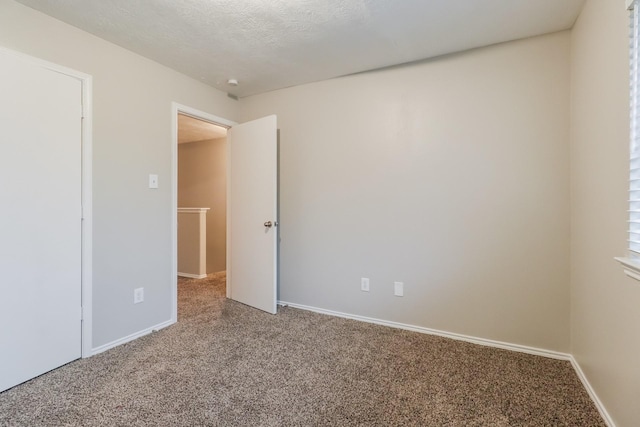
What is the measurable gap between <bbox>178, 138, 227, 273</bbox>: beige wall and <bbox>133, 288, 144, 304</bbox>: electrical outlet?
239cm

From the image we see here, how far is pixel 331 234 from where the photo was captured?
9.46 ft

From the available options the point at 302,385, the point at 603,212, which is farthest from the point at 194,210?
the point at 603,212

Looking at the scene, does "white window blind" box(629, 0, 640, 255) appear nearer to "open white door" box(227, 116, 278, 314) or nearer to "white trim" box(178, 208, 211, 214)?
"open white door" box(227, 116, 278, 314)

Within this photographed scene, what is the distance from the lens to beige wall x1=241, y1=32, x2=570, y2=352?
2.08 meters

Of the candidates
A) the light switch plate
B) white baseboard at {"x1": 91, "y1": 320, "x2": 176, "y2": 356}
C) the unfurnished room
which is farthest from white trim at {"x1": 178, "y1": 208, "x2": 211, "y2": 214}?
white baseboard at {"x1": 91, "y1": 320, "x2": 176, "y2": 356}

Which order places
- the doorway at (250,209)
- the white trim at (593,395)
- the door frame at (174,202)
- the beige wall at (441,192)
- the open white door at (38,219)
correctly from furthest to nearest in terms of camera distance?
the doorway at (250,209) < the door frame at (174,202) < the beige wall at (441,192) < the open white door at (38,219) < the white trim at (593,395)

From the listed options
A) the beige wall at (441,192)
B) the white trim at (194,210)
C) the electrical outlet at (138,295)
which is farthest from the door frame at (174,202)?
the white trim at (194,210)

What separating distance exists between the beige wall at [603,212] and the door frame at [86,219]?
9.80 feet

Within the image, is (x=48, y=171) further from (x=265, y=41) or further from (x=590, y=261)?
(x=590, y=261)

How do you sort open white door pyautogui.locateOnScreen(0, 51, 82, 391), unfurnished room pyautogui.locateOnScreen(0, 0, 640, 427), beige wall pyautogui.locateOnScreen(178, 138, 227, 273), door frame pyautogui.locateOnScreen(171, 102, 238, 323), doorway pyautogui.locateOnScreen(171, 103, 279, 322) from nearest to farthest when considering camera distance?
unfurnished room pyautogui.locateOnScreen(0, 0, 640, 427), open white door pyautogui.locateOnScreen(0, 51, 82, 391), door frame pyautogui.locateOnScreen(171, 102, 238, 323), doorway pyautogui.locateOnScreen(171, 103, 279, 322), beige wall pyautogui.locateOnScreen(178, 138, 227, 273)

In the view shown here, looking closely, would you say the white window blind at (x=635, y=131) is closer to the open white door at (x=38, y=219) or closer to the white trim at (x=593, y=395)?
the white trim at (x=593, y=395)

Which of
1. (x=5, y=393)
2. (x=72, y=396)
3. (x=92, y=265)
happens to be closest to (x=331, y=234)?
(x=92, y=265)

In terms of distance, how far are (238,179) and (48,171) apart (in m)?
1.55

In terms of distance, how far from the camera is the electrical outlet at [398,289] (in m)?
2.57
